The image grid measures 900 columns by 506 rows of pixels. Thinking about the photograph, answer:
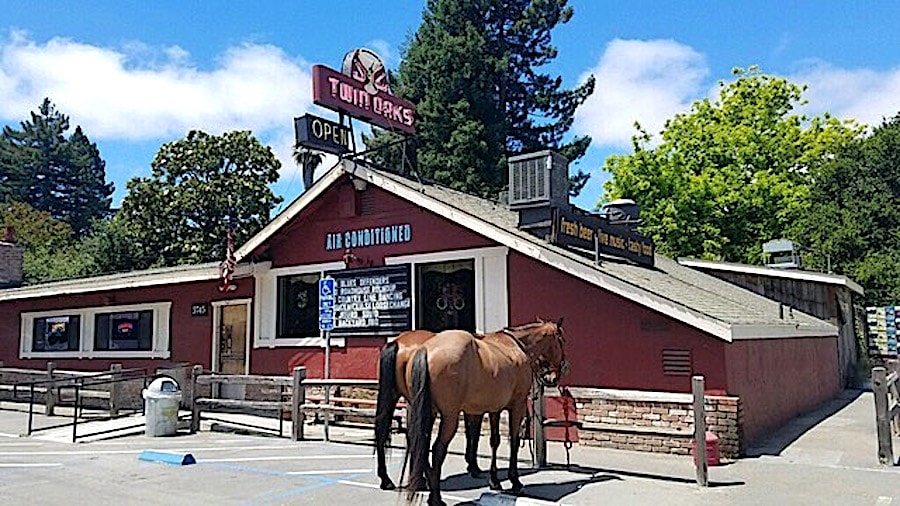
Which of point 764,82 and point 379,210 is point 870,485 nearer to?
point 379,210

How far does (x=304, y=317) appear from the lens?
15141mm

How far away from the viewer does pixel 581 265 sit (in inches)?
429

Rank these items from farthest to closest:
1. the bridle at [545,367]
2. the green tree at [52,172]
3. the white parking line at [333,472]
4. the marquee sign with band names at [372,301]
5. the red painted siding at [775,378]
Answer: the green tree at [52,172] → the marquee sign with band names at [372,301] → the red painted siding at [775,378] → the white parking line at [333,472] → the bridle at [545,367]

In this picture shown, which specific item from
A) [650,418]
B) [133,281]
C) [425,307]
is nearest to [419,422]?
[650,418]

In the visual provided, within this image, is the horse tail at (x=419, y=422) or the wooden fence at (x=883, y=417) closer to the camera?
the horse tail at (x=419, y=422)

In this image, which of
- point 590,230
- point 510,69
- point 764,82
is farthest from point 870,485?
point 764,82

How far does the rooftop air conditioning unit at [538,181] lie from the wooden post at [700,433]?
525 centimetres

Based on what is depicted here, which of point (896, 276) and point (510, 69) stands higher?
point (510, 69)

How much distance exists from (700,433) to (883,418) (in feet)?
9.54

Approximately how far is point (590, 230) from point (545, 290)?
178cm

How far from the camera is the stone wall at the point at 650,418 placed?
9.17 metres

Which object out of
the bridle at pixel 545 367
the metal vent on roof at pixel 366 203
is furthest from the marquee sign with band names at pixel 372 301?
the bridle at pixel 545 367

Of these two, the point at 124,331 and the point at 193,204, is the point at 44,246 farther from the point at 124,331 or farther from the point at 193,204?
the point at 124,331

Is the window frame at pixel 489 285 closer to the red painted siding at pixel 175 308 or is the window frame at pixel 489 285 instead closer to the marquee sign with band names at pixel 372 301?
the marquee sign with band names at pixel 372 301
